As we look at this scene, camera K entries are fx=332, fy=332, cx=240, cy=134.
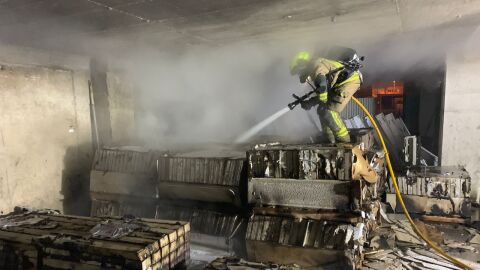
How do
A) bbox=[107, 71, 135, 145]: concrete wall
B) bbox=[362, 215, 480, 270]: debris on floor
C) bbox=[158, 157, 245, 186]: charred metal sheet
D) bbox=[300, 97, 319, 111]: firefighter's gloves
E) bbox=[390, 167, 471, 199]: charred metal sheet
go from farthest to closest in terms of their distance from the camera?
bbox=[107, 71, 135, 145]: concrete wall, bbox=[390, 167, 471, 199]: charred metal sheet, bbox=[300, 97, 319, 111]: firefighter's gloves, bbox=[158, 157, 245, 186]: charred metal sheet, bbox=[362, 215, 480, 270]: debris on floor

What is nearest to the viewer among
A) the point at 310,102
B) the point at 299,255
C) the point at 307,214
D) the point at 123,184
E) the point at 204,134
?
the point at 299,255

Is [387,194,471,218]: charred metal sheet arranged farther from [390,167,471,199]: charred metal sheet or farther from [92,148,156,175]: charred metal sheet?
[92,148,156,175]: charred metal sheet

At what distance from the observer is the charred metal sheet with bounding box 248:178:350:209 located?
14.3 feet

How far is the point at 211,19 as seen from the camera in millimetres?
5066

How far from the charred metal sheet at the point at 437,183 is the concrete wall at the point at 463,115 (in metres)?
0.76

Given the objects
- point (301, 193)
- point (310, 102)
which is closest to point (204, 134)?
point (310, 102)

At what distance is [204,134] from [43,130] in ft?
12.9

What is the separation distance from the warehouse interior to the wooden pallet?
0.12 feet

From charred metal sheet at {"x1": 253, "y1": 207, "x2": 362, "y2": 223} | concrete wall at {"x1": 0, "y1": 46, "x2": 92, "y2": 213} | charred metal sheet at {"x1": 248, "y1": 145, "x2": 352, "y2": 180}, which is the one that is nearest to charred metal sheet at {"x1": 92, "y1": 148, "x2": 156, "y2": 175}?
concrete wall at {"x1": 0, "y1": 46, "x2": 92, "y2": 213}

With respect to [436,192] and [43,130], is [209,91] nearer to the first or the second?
[43,130]

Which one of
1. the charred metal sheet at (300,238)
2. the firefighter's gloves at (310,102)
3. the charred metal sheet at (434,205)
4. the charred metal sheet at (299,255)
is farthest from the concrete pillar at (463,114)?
the charred metal sheet at (299,255)

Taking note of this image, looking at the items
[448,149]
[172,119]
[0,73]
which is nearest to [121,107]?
[172,119]

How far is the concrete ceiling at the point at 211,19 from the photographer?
13.8 ft

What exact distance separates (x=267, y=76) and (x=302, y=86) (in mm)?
1274
